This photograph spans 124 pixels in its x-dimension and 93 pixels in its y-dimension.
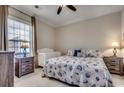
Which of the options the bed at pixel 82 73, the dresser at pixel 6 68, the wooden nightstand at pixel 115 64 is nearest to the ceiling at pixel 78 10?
the wooden nightstand at pixel 115 64

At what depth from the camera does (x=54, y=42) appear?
5898mm

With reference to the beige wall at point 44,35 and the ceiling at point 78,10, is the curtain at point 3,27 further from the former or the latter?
the beige wall at point 44,35

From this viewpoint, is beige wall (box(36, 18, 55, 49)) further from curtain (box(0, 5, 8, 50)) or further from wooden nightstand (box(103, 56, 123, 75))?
wooden nightstand (box(103, 56, 123, 75))

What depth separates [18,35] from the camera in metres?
4.04

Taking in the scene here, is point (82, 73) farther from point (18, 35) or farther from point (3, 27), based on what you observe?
point (18, 35)

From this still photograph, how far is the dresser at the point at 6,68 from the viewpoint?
1369 mm

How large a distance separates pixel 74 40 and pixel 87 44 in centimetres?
75

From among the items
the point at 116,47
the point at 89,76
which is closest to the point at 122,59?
the point at 116,47

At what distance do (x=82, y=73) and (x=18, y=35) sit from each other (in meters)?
3.05

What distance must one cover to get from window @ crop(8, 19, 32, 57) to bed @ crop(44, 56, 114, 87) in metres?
1.69

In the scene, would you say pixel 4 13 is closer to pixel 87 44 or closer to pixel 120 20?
pixel 87 44

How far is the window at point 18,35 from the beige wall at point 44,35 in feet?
1.69

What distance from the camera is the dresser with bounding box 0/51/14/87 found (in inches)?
53.9

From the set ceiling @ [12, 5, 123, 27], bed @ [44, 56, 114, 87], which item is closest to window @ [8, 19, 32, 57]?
ceiling @ [12, 5, 123, 27]
